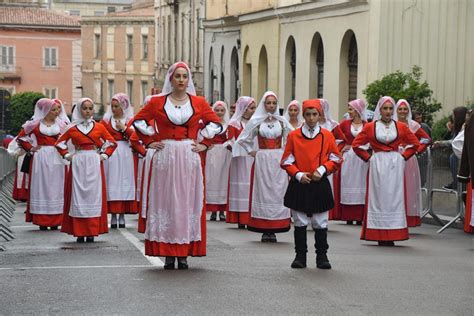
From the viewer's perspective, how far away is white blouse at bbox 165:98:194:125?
1347cm

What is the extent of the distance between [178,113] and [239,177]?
24.4 feet

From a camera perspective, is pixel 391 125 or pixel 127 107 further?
pixel 127 107

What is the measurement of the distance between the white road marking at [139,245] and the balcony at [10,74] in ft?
265

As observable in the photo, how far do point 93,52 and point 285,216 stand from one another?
7366 centimetres

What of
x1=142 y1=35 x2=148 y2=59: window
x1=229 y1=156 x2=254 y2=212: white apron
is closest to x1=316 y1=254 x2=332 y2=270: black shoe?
x1=229 y1=156 x2=254 y2=212: white apron

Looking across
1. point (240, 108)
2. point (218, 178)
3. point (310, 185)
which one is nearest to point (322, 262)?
point (310, 185)

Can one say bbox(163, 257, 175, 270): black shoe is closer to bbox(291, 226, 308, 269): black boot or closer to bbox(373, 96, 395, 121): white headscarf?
bbox(291, 226, 308, 269): black boot

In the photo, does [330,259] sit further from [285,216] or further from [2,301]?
[2,301]

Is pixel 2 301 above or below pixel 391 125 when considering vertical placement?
below

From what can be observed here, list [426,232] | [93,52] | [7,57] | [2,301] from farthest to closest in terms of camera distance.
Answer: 1. [7,57]
2. [93,52]
3. [426,232]
4. [2,301]

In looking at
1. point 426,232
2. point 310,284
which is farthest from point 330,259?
point 426,232

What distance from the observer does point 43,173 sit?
65.9 feet

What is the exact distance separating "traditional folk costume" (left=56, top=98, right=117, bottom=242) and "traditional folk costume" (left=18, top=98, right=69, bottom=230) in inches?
87.5

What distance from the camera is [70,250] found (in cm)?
1606
